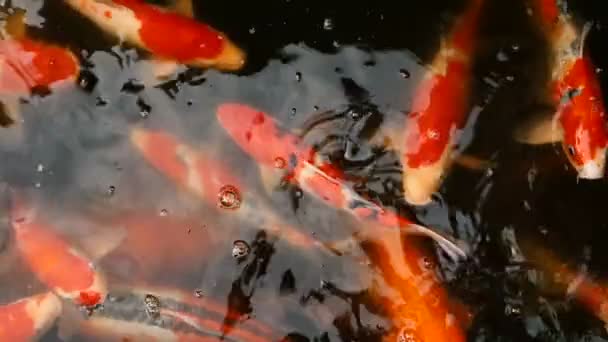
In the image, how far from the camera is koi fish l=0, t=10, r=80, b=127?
191 cm

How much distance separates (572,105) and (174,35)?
0.92 metres

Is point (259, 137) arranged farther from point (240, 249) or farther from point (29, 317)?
point (29, 317)

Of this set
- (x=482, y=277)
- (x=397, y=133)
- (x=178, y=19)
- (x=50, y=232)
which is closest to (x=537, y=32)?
(x=397, y=133)

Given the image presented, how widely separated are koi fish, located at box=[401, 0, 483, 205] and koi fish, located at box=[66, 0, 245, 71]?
0.44 meters

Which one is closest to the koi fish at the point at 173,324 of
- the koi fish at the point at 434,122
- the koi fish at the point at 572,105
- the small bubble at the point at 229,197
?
the small bubble at the point at 229,197

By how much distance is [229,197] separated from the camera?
75.3 inches

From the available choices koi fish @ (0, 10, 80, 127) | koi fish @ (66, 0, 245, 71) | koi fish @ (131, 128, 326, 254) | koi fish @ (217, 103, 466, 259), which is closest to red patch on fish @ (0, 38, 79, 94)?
koi fish @ (0, 10, 80, 127)

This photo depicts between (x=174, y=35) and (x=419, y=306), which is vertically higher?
(x=174, y=35)

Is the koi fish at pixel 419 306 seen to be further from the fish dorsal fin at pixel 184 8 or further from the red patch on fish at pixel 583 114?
the fish dorsal fin at pixel 184 8

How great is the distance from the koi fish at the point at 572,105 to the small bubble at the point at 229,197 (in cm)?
67

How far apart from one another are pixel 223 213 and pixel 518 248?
0.68 meters

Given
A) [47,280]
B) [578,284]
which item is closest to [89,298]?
[47,280]

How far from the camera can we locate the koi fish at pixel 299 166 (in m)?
1.88

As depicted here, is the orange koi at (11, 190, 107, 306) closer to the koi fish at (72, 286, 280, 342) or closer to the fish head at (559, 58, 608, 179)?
the koi fish at (72, 286, 280, 342)
